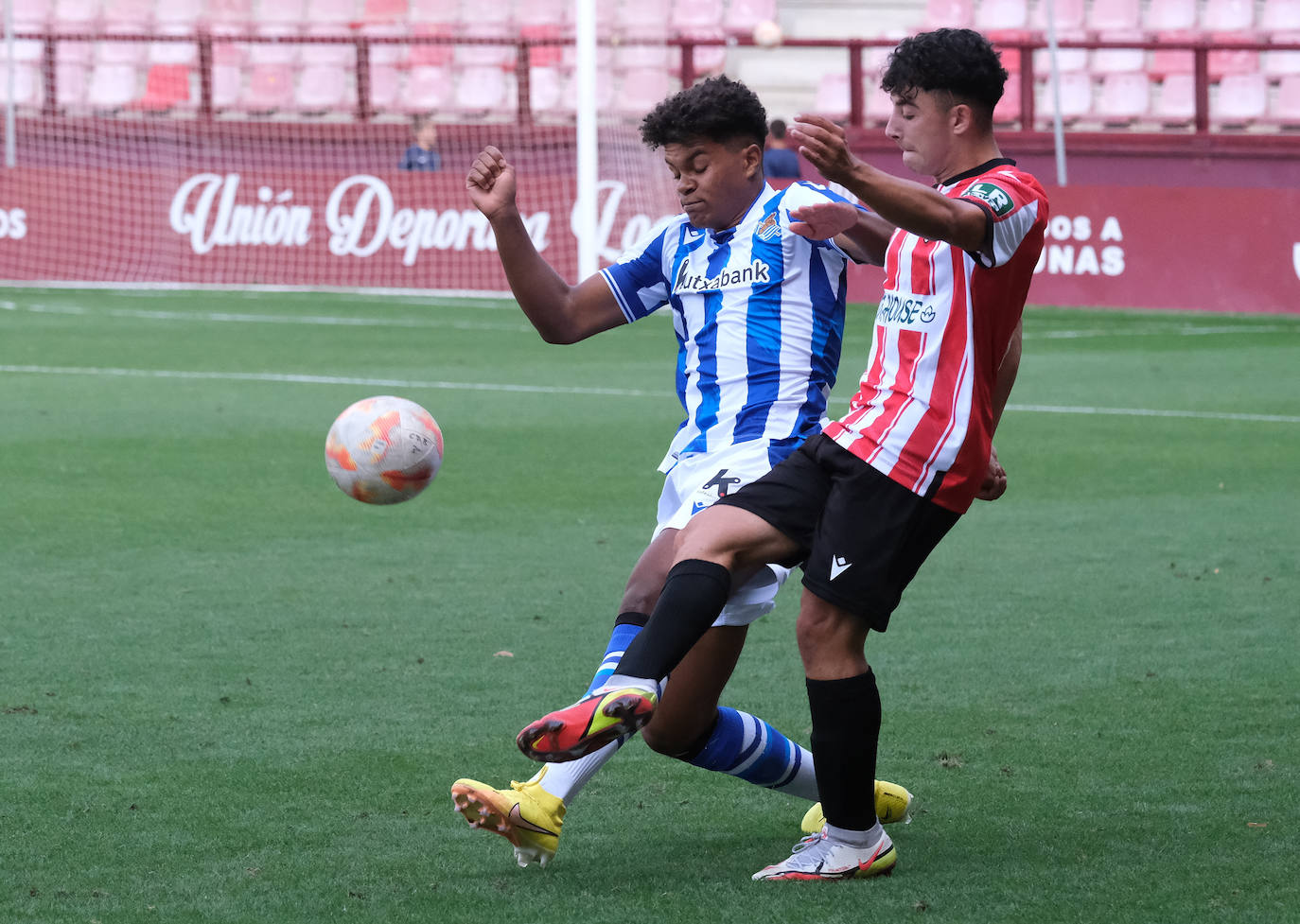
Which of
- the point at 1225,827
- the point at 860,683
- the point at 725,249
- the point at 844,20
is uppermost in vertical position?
the point at 844,20

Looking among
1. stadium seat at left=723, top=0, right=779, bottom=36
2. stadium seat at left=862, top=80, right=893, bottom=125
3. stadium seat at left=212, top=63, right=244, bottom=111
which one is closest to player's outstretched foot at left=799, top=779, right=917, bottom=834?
stadium seat at left=862, top=80, right=893, bottom=125

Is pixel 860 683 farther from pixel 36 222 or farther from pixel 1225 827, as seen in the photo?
pixel 36 222

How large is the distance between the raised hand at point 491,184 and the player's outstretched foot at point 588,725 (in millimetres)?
1186

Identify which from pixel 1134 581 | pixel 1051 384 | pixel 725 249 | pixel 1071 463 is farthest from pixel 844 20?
pixel 725 249

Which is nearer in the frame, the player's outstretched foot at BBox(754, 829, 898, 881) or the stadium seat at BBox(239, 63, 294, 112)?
the player's outstretched foot at BBox(754, 829, 898, 881)

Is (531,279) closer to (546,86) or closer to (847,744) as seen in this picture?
(847,744)

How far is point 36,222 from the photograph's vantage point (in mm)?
21922

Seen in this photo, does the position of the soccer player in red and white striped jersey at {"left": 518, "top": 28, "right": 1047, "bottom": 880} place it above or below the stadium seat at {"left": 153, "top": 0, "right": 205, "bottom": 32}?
below

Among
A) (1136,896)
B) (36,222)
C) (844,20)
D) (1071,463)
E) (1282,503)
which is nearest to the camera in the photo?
(1136,896)

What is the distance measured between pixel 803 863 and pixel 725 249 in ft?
4.46

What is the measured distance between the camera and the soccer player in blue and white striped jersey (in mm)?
3971

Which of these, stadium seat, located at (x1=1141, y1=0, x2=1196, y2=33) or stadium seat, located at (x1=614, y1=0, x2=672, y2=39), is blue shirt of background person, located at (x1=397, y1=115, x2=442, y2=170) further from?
stadium seat, located at (x1=1141, y1=0, x2=1196, y2=33)

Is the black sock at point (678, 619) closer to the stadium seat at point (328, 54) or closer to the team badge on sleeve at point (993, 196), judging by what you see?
the team badge on sleeve at point (993, 196)

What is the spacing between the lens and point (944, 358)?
364 centimetres
